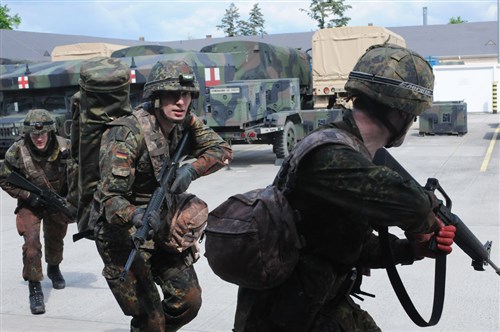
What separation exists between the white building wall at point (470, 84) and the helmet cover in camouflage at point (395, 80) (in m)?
31.4

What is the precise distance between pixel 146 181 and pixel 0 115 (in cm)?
1349

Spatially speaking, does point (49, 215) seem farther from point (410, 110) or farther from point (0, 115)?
point (0, 115)

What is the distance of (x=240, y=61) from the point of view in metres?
18.4

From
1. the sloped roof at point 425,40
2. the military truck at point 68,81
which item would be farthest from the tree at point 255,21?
the military truck at point 68,81

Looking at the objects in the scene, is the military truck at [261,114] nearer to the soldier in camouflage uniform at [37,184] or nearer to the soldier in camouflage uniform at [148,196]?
the soldier in camouflage uniform at [37,184]

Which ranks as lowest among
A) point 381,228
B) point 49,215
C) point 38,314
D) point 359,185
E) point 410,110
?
point 38,314

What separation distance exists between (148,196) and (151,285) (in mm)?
485

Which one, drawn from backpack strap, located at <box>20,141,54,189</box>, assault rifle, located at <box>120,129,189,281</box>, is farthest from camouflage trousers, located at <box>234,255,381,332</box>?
backpack strap, located at <box>20,141,54,189</box>

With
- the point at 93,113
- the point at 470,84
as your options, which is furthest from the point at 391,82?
the point at 470,84

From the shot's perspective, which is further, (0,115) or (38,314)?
(0,115)

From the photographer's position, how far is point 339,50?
21.0 meters

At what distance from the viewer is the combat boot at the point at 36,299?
5.89 metres

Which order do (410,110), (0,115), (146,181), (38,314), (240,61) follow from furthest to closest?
(240,61), (0,115), (38,314), (146,181), (410,110)

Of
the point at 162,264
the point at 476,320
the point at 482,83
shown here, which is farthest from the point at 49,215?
the point at 482,83
